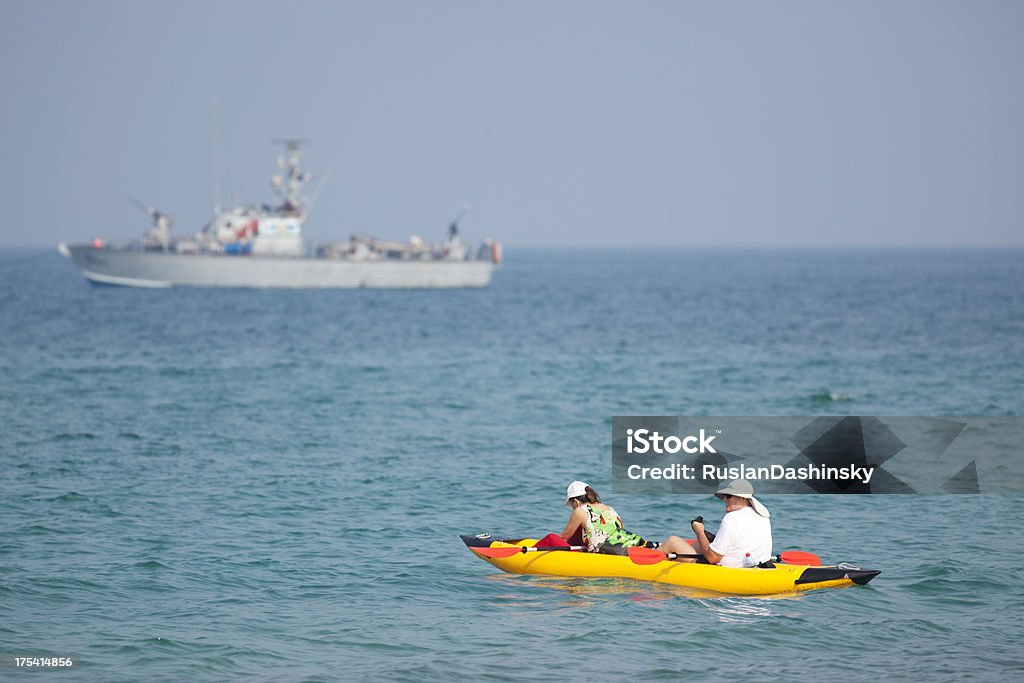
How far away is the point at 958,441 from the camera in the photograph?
28.0 m

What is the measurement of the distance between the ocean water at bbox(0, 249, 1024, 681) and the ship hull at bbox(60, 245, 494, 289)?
3961 cm

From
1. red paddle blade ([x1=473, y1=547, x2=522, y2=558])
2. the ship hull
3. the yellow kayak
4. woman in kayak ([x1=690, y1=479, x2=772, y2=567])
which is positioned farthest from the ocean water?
the ship hull

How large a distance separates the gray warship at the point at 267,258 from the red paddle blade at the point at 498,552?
76.1 metres

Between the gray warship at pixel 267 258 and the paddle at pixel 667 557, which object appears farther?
the gray warship at pixel 267 258

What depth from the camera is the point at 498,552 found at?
17.3 m

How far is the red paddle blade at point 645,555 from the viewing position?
16450 millimetres

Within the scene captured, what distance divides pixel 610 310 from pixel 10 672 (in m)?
69.1

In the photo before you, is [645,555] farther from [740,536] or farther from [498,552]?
[498,552]

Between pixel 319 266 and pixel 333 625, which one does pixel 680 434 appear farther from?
pixel 319 266

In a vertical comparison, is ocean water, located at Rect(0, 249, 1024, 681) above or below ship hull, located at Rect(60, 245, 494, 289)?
below

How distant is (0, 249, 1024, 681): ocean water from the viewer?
1423cm

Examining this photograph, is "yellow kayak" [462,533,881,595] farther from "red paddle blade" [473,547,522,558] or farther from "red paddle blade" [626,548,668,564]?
"red paddle blade" [473,547,522,558]
